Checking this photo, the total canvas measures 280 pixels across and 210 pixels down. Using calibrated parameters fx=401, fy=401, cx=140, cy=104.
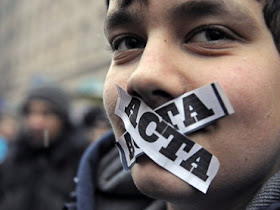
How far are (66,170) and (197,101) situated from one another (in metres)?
2.76

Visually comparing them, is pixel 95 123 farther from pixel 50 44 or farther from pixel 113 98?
pixel 50 44

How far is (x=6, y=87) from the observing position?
42094mm

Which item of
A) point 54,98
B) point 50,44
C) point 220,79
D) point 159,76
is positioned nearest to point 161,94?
point 159,76

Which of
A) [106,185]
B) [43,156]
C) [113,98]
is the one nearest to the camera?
[113,98]

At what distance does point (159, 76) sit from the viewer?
1.23m

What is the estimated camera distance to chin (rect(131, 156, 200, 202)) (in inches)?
48.5

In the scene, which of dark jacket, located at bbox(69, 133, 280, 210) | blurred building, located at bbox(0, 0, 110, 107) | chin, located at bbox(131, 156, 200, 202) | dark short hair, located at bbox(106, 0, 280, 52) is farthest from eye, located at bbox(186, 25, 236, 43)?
blurred building, located at bbox(0, 0, 110, 107)

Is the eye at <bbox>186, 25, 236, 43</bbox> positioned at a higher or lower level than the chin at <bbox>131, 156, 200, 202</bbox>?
higher

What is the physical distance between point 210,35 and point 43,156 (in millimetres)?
2939

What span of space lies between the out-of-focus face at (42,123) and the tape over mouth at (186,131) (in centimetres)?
280

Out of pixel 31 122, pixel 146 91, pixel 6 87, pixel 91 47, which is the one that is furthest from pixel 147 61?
pixel 6 87

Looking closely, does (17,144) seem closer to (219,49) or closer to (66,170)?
(66,170)

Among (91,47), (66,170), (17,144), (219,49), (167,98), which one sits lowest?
(66,170)

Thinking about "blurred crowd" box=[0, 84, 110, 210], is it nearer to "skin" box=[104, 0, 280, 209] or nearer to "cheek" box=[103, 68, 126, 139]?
"cheek" box=[103, 68, 126, 139]
